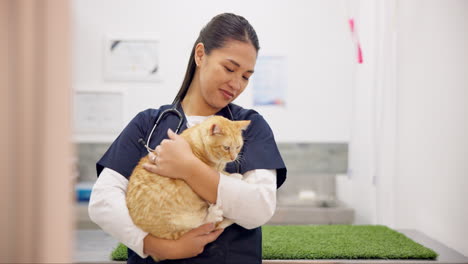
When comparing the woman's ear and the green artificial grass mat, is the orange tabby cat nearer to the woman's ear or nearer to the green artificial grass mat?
the woman's ear

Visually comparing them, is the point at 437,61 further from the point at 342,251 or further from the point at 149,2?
the point at 149,2

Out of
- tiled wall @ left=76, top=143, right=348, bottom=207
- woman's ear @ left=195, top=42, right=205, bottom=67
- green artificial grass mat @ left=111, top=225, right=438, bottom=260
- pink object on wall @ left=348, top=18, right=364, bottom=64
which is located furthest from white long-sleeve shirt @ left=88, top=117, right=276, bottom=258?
pink object on wall @ left=348, top=18, right=364, bottom=64

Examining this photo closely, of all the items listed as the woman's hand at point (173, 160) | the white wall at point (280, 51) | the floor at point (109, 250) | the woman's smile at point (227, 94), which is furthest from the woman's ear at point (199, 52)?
the white wall at point (280, 51)

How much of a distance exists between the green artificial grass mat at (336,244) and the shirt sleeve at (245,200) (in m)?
0.80

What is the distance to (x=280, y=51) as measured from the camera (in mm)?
2877

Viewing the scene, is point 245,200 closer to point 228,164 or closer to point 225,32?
point 228,164

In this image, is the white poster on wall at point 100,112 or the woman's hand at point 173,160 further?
the white poster on wall at point 100,112

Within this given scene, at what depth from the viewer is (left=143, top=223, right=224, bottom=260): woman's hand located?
770mm

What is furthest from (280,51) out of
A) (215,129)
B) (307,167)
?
(215,129)

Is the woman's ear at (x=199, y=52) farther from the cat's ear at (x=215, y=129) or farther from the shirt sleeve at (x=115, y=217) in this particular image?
the shirt sleeve at (x=115, y=217)

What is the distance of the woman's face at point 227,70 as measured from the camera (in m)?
0.83

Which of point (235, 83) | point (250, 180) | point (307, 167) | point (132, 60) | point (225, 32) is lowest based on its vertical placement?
point (307, 167)

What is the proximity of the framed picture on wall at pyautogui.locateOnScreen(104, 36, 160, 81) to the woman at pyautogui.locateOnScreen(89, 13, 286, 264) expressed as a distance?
2.01m

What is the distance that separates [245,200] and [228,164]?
0.15 metres
